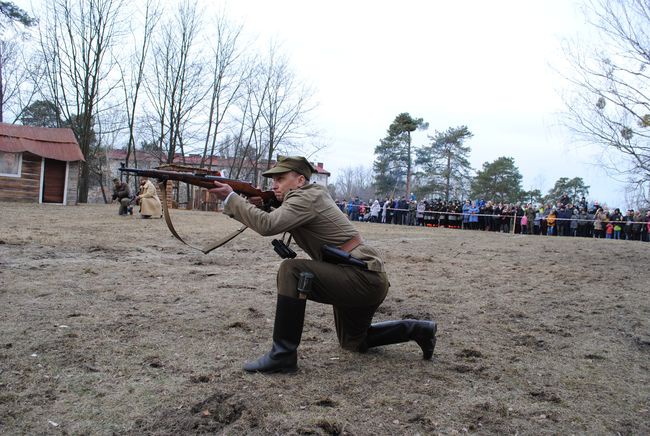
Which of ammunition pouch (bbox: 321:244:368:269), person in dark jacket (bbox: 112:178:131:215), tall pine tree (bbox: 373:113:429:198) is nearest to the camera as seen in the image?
ammunition pouch (bbox: 321:244:368:269)

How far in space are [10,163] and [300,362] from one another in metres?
→ 27.2

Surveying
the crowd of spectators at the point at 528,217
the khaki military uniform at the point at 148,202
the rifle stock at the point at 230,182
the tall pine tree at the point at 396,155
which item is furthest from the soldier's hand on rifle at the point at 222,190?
the tall pine tree at the point at 396,155

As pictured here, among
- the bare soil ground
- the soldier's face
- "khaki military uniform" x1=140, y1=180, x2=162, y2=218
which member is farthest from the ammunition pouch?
"khaki military uniform" x1=140, y1=180, x2=162, y2=218

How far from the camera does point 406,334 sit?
161 inches

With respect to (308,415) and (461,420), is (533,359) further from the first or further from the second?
(308,415)

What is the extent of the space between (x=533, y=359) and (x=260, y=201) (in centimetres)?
276

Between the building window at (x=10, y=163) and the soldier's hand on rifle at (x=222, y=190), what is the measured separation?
86.3ft

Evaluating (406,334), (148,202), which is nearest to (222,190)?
(406,334)

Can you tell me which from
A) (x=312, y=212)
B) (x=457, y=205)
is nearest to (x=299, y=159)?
(x=312, y=212)

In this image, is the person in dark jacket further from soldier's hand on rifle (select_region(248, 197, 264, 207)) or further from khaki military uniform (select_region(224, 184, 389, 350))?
khaki military uniform (select_region(224, 184, 389, 350))

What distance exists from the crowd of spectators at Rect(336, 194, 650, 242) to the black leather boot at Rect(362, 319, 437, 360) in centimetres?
2137

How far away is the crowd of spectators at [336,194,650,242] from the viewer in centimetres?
2286

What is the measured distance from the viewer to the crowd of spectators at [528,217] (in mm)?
22859

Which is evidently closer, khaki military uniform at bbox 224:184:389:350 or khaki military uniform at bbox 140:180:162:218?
khaki military uniform at bbox 224:184:389:350
